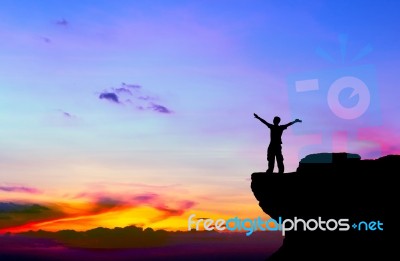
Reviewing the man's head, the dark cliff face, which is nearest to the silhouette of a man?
the man's head

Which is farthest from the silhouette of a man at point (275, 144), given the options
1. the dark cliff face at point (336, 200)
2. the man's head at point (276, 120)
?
the dark cliff face at point (336, 200)

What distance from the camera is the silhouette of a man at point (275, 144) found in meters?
22.3

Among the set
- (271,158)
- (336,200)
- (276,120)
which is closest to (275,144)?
(271,158)

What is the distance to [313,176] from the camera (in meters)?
23.7

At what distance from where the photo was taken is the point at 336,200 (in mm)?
23375

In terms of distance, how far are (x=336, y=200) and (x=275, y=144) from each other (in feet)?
11.8

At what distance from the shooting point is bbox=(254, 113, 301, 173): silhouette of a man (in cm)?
2231

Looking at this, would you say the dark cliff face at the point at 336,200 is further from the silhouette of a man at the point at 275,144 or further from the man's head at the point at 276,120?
the man's head at the point at 276,120

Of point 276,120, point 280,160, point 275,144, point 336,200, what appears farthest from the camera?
point 336,200

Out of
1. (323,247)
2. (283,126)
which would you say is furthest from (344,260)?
(283,126)

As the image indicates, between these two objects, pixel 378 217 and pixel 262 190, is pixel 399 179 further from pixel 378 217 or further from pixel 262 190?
pixel 262 190

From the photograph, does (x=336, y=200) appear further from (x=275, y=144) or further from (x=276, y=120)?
(x=276, y=120)

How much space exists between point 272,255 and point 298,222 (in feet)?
8.15

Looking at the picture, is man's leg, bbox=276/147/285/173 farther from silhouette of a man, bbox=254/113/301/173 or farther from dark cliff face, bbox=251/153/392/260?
dark cliff face, bbox=251/153/392/260
